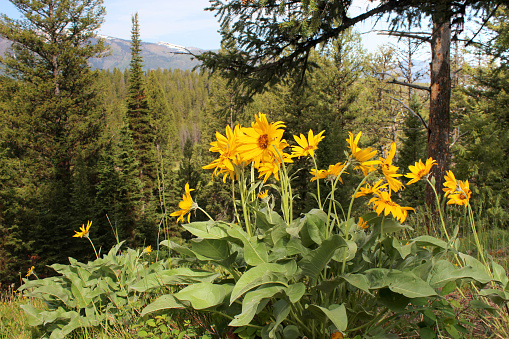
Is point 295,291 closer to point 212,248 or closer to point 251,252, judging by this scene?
point 251,252

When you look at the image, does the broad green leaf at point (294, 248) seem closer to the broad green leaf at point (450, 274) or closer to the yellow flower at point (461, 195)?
the broad green leaf at point (450, 274)

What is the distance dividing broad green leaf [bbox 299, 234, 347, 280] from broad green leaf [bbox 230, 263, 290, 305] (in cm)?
9

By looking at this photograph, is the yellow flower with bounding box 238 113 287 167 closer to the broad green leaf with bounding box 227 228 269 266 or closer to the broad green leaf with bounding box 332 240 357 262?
the broad green leaf with bounding box 227 228 269 266

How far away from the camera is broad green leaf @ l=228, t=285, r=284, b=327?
100cm

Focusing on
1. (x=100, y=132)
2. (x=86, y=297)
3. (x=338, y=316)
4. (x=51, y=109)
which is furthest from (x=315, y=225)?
(x=100, y=132)

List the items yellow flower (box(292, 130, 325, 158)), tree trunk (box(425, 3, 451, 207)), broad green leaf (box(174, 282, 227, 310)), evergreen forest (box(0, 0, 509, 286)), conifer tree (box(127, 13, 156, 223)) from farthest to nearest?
conifer tree (box(127, 13, 156, 223)) → evergreen forest (box(0, 0, 509, 286)) → tree trunk (box(425, 3, 451, 207)) → yellow flower (box(292, 130, 325, 158)) → broad green leaf (box(174, 282, 227, 310))

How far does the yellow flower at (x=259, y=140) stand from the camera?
1.25m

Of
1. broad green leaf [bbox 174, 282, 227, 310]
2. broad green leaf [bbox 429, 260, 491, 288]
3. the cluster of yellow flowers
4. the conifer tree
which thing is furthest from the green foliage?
the conifer tree

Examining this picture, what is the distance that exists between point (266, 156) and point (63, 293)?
1.50 meters

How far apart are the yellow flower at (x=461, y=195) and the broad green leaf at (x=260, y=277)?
1034 mm

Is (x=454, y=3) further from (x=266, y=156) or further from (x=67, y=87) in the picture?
(x=67, y=87)

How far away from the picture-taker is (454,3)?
4293 mm

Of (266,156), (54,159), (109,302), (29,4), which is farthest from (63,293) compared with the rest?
(29,4)

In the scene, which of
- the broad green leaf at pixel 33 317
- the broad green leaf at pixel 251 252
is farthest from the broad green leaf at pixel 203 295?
the broad green leaf at pixel 33 317
